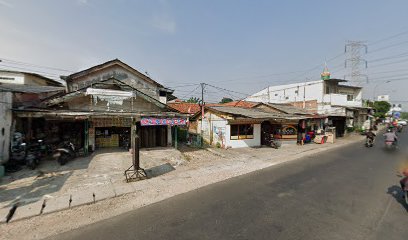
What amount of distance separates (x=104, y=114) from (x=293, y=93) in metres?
33.2

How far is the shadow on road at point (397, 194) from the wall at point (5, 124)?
1781cm

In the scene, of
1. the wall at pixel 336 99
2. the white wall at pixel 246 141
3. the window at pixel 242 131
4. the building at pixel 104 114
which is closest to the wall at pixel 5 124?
the building at pixel 104 114

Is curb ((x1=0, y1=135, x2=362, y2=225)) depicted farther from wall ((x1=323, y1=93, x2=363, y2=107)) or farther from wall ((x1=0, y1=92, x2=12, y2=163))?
wall ((x1=323, y1=93, x2=363, y2=107))

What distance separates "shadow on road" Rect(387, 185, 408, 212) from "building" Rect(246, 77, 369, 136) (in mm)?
20002

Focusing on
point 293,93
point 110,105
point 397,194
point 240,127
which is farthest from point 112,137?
point 293,93

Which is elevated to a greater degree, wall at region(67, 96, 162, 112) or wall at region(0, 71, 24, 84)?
wall at region(0, 71, 24, 84)

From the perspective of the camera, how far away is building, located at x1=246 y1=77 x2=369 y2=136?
93.0ft

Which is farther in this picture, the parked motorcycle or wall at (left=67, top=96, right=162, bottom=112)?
the parked motorcycle

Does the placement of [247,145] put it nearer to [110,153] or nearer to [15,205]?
[110,153]

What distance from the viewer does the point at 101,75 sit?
16438mm

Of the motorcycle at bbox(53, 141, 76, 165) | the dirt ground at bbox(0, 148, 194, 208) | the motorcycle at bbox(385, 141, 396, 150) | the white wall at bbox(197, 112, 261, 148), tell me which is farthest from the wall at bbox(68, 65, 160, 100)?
the motorcycle at bbox(385, 141, 396, 150)

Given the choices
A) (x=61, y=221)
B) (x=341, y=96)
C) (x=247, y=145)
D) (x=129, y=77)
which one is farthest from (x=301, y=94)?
(x=61, y=221)

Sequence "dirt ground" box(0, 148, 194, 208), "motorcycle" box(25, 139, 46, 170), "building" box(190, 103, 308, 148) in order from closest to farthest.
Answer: "dirt ground" box(0, 148, 194, 208)
"motorcycle" box(25, 139, 46, 170)
"building" box(190, 103, 308, 148)

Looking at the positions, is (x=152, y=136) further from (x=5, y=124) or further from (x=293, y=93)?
(x=293, y=93)
